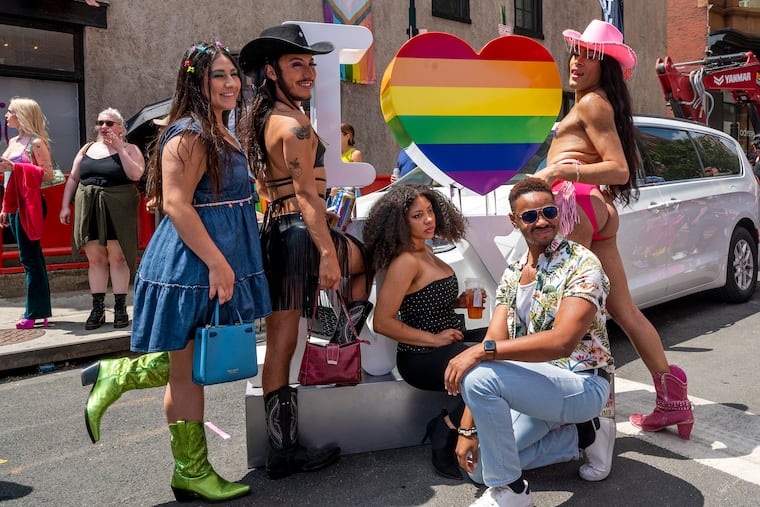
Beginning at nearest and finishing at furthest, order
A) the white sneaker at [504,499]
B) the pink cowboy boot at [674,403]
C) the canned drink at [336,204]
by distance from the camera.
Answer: the white sneaker at [504,499] < the pink cowboy boot at [674,403] < the canned drink at [336,204]

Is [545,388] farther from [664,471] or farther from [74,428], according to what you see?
[74,428]

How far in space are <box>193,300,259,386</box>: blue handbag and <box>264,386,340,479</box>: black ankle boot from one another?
34cm

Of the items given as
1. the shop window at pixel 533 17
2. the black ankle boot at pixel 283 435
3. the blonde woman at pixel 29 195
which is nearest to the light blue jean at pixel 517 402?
the black ankle boot at pixel 283 435

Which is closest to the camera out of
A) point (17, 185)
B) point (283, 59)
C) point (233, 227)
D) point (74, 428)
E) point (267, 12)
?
point (233, 227)

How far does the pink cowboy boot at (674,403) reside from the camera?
10.7 ft

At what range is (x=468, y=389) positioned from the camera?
8.23 feet

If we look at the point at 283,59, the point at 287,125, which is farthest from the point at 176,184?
the point at 283,59

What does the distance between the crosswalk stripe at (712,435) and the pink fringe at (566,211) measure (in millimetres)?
1087

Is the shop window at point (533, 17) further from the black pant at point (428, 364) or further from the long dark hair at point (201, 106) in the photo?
the long dark hair at point (201, 106)

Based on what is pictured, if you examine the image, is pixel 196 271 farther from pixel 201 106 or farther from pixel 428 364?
pixel 428 364

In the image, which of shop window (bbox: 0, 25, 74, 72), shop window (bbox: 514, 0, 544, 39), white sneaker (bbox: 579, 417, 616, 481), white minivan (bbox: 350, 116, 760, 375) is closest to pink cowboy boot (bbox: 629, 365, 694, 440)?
white sneaker (bbox: 579, 417, 616, 481)

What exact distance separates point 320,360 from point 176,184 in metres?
0.97

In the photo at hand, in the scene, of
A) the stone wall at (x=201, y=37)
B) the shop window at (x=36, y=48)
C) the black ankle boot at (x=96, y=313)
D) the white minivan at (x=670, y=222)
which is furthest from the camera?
the stone wall at (x=201, y=37)

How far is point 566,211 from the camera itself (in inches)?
124
